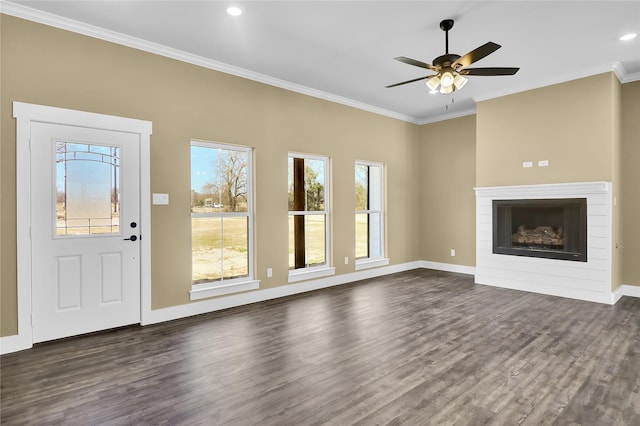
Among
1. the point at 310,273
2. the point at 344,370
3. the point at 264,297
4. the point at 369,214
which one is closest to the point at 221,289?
the point at 264,297

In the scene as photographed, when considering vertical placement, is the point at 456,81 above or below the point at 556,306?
above

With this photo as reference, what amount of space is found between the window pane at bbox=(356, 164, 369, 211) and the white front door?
3834 millimetres

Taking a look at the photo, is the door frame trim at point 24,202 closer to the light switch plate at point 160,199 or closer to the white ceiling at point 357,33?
the white ceiling at point 357,33

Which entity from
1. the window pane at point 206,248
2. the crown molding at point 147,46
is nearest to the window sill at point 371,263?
the window pane at point 206,248

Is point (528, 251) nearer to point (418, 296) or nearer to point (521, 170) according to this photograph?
point (521, 170)

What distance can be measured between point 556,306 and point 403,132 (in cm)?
418

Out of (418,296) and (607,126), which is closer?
(607,126)

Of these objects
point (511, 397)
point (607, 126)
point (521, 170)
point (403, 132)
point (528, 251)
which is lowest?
point (511, 397)

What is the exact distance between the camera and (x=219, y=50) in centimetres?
409

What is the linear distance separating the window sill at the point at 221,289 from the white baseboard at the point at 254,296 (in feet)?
0.23

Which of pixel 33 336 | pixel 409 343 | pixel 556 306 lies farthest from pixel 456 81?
pixel 33 336

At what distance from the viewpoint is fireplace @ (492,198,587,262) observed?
16.1 feet

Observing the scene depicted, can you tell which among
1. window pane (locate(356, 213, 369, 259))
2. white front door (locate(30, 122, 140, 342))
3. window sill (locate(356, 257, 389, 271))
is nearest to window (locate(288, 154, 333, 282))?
window sill (locate(356, 257, 389, 271))

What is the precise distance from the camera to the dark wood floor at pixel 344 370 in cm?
221
